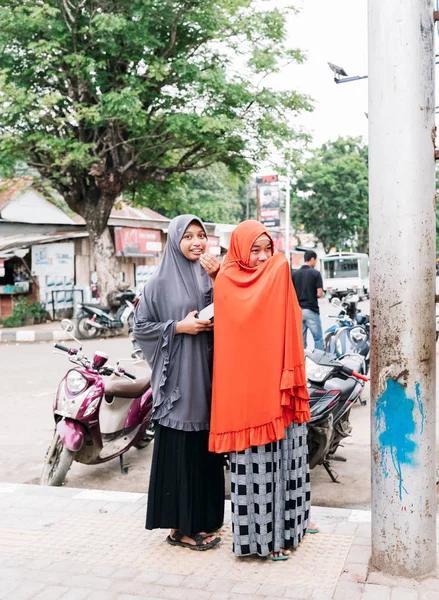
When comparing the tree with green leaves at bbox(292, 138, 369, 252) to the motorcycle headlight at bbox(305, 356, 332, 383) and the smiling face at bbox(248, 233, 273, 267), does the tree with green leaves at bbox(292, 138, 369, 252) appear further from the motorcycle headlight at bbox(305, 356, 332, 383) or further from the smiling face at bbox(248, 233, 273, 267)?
the smiling face at bbox(248, 233, 273, 267)

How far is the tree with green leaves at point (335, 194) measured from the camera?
3359cm

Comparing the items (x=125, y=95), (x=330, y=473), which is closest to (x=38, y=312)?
(x=125, y=95)

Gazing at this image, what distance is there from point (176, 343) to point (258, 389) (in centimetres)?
48

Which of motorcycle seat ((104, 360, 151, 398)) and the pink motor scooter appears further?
motorcycle seat ((104, 360, 151, 398))

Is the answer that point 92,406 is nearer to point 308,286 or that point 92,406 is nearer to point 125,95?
point 308,286

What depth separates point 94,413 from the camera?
14.7ft

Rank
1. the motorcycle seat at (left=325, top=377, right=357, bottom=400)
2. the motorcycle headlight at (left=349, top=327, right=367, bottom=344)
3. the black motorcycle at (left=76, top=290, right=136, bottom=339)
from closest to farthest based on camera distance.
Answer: the motorcycle seat at (left=325, top=377, right=357, bottom=400) < the motorcycle headlight at (left=349, top=327, right=367, bottom=344) < the black motorcycle at (left=76, top=290, right=136, bottom=339)

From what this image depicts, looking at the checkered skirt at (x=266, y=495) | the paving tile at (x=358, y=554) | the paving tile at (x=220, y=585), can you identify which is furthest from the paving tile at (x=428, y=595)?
the paving tile at (x=220, y=585)

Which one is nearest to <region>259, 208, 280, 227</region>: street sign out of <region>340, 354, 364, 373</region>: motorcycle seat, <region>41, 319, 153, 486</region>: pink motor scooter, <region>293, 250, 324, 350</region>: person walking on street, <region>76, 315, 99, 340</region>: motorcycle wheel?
<region>76, 315, 99, 340</region>: motorcycle wheel

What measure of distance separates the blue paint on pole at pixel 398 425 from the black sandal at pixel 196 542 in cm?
99

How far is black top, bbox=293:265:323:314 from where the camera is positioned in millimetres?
8484

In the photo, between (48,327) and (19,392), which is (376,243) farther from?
(48,327)

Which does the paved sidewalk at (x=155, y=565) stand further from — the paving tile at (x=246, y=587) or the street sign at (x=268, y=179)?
the street sign at (x=268, y=179)

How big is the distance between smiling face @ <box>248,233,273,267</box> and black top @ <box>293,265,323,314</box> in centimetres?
546
